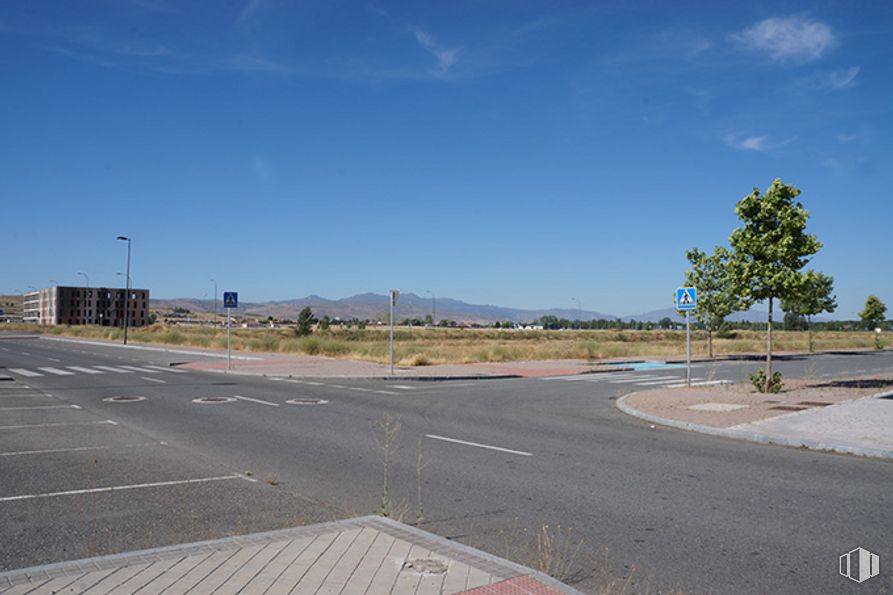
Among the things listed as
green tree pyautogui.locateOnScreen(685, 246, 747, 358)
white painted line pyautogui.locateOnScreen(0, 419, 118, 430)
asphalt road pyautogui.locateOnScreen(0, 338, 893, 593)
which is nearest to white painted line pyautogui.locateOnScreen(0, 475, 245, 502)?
asphalt road pyautogui.locateOnScreen(0, 338, 893, 593)

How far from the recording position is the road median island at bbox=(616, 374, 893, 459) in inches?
437

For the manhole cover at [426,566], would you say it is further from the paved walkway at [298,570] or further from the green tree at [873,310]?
the green tree at [873,310]

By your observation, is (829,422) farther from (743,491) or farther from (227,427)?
(227,427)

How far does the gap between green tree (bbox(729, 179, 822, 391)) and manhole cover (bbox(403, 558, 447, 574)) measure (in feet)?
48.8

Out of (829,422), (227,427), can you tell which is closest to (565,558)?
(227,427)

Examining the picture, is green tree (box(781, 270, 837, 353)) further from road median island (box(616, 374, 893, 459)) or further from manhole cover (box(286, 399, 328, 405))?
manhole cover (box(286, 399, 328, 405))

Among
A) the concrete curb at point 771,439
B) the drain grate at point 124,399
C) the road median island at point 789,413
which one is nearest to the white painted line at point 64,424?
the drain grate at point 124,399

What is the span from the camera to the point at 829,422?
12766mm

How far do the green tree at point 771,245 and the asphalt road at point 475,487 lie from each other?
6032mm

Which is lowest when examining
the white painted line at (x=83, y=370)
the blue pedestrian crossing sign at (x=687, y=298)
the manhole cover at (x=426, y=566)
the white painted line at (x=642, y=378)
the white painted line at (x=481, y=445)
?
the white painted line at (x=83, y=370)

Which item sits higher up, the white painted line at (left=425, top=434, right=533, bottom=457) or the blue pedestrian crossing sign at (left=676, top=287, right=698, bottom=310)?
the blue pedestrian crossing sign at (left=676, top=287, right=698, bottom=310)

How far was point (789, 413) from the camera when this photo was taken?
14.2 m

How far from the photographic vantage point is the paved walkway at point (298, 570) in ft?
14.5

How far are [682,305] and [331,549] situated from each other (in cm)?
1726
